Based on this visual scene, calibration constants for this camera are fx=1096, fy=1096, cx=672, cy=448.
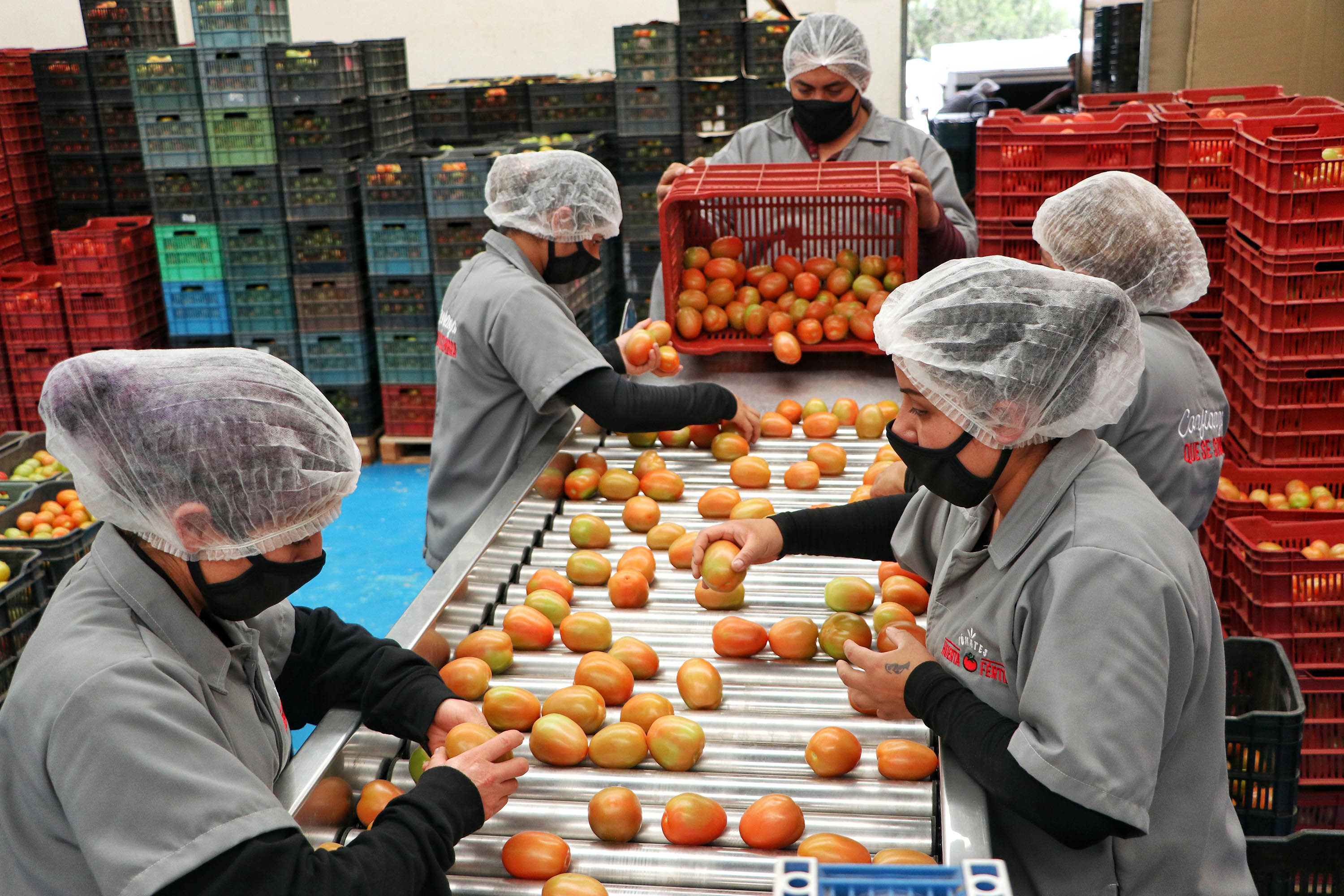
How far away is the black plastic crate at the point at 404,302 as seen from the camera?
7.12 metres

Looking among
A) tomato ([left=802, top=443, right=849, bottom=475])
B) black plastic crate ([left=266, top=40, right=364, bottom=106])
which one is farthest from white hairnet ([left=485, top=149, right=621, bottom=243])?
black plastic crate ([left=266, top=40, right=364, bottom=106])

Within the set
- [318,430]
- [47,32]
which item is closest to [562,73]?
[47,32]

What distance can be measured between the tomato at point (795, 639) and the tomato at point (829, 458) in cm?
94

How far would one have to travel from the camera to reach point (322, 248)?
7172mm

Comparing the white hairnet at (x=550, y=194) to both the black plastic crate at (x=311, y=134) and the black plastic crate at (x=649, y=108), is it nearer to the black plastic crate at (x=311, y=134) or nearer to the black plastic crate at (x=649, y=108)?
the black plastic crate at (x=311, y=134)

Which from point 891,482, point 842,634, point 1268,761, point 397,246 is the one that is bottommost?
point 1268,761

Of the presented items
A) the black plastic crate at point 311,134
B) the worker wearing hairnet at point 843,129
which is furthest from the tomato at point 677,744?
the black plastic crate at point 311,134

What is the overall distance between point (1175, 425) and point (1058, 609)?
4.36ft

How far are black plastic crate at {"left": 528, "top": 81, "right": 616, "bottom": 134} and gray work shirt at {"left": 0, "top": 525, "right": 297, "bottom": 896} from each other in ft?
22.4

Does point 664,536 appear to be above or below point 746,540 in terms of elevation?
below

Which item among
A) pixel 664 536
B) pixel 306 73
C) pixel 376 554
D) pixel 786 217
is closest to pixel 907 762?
pixel 664 536

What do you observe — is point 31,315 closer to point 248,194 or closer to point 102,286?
point 102,286

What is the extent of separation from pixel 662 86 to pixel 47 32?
5992 millimetres

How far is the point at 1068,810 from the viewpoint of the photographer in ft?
5.32
